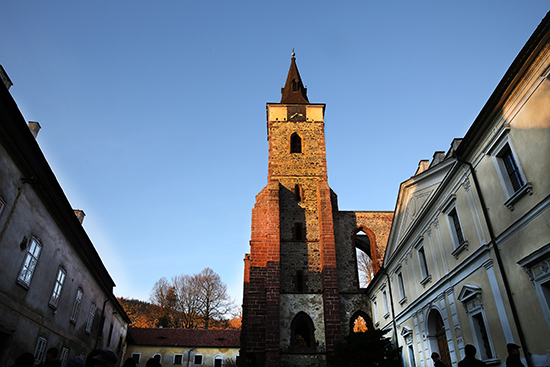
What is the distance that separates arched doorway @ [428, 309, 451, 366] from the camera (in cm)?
1211

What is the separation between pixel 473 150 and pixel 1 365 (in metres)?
13.1

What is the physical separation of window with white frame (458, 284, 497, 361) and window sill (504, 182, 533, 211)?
8.16ft

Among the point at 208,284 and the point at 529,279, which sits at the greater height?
the point at 208,284

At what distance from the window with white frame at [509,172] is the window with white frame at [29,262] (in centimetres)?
1212

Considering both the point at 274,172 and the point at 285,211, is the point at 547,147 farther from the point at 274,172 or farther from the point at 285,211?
the point at 274,172

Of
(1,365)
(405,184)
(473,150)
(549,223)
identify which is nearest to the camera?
(549,223)

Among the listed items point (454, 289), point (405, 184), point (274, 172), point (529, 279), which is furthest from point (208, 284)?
point (529, 279)

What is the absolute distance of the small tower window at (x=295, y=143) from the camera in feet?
90.4

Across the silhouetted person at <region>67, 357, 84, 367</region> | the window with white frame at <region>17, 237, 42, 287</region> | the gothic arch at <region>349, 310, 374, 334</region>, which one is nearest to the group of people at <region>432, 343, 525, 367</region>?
the silhouetted person at <region>67, 357, 84, 367</region>

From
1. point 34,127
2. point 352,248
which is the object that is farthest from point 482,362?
point 352,248

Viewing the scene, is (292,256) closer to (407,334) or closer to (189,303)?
(407,334)

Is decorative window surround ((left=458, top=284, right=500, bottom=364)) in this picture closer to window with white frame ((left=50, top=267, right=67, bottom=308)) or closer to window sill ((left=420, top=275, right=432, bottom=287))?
window sill ((left=420, top=275, right=432, bottom=287))

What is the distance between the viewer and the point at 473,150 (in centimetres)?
1023

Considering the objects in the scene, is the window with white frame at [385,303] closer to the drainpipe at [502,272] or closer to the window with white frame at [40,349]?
the drainpipe at [502,272]
